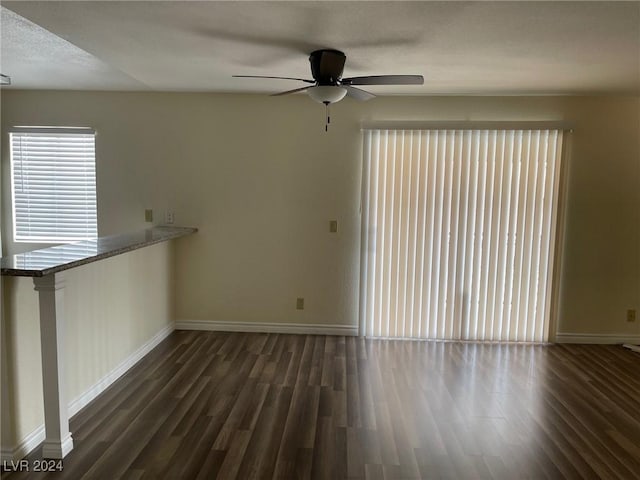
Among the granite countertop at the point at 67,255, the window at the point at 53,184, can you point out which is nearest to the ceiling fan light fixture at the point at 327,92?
the granite countertop at the point at 67,255

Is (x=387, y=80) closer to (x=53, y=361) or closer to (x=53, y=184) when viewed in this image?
(x=53, y=361)

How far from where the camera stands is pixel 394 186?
3900mm

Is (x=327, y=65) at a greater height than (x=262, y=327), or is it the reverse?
(x=327, y=65)

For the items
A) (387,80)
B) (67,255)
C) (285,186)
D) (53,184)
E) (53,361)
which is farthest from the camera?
(53,184)

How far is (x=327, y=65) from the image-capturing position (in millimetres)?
2545

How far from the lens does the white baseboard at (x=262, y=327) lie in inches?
163

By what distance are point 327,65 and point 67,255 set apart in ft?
6.21

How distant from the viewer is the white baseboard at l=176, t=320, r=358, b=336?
413 cm

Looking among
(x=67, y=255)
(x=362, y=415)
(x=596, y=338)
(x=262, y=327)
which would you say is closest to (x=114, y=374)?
(x=67, y=255)

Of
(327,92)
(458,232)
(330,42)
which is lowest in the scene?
(458,232)

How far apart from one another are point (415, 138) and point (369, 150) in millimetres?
437

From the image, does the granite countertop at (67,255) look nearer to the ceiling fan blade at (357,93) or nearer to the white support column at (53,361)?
the white support column at (53,361)

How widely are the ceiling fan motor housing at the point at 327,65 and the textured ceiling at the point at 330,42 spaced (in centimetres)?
6

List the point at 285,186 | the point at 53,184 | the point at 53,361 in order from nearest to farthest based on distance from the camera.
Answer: the point at 53,361
the point at 285,186
the point at 53,184
